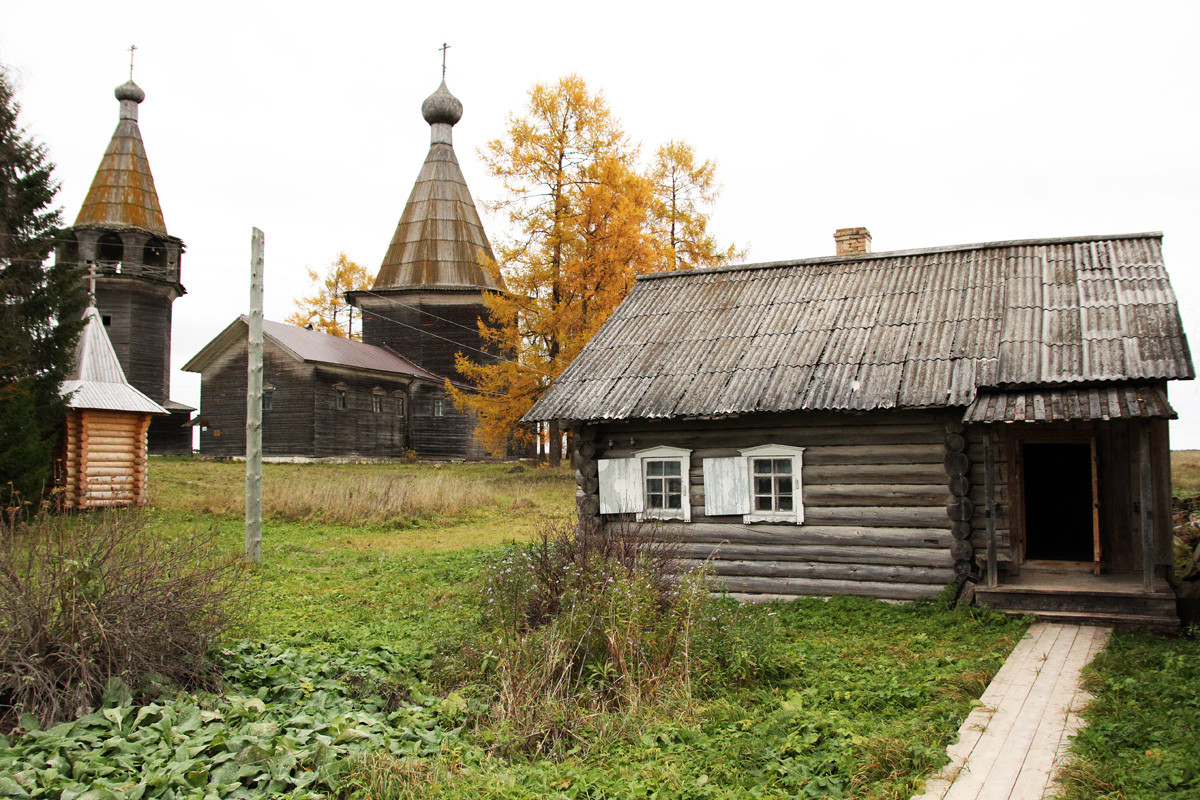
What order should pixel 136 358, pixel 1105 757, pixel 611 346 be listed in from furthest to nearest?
1. pixel 136 358
2. pixel 611 346
3. pixel 1105 757

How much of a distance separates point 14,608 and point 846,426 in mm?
8609

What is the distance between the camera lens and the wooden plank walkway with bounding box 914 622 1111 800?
4801 millimetres

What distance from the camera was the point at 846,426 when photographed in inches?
424

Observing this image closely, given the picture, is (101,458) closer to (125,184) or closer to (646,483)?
(646,483)

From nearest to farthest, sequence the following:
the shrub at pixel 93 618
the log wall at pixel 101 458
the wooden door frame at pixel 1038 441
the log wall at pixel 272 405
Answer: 1. the shrub at pixel 93 618
2. the wooden door frame at pixel 1038 441
3. the log wall at pixel 101 458
4. the log wall at pixel 272 405

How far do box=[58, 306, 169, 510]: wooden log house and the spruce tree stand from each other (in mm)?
591

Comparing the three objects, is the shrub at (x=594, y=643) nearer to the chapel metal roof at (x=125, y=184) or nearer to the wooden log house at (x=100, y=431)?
the wooden log house at (x=100, y=431)

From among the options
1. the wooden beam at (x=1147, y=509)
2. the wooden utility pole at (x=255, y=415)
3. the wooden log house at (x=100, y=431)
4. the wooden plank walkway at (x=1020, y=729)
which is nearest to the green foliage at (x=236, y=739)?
the wooden plank walkway at (x=1020, y=729)

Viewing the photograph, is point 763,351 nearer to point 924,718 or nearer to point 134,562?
point 924,718

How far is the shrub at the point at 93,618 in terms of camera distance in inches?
219

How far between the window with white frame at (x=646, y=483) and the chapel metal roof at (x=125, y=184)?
2979 cm

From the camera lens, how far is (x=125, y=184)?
3488 cm

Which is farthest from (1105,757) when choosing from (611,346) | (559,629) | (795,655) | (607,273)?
(607,273)

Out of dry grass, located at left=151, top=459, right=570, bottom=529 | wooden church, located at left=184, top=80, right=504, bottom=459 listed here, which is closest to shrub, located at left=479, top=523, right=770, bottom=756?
dry grass, located at left=151, top=459, right=570, bottom=529
